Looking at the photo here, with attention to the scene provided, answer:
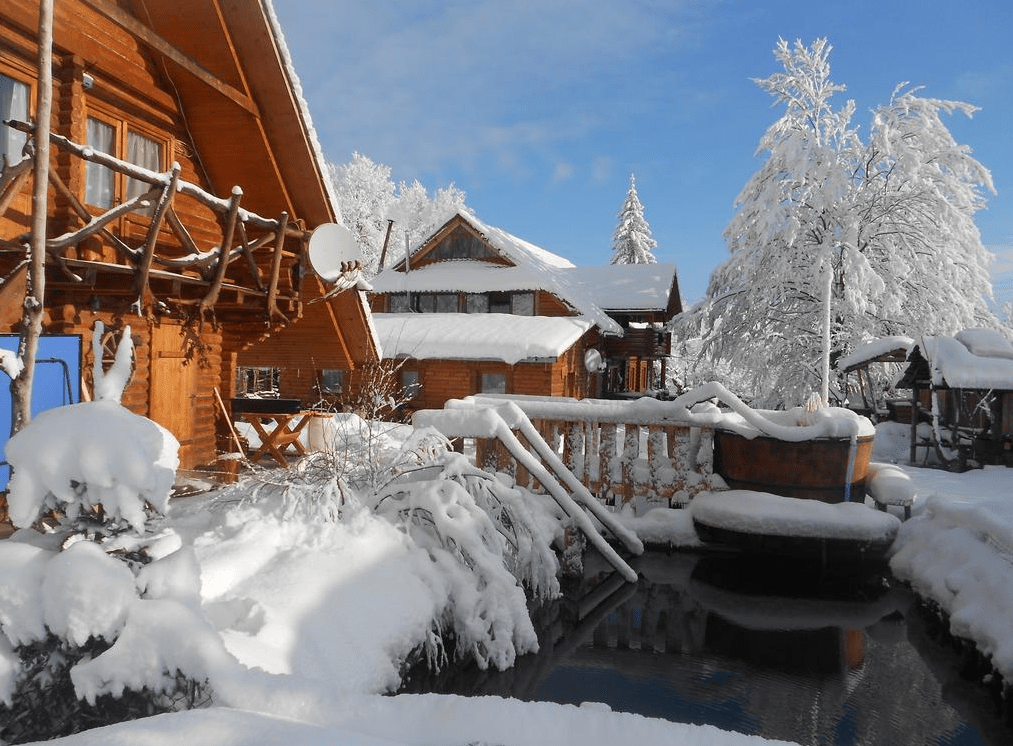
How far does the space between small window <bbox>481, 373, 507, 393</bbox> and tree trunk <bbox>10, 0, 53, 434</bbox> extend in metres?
18.4

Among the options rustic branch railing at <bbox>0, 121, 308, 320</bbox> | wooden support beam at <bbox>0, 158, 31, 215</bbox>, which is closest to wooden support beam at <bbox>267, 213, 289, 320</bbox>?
rustic branch railing at <bbox>0, 121, 308, 320</bbox>

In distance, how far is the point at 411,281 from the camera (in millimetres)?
26203

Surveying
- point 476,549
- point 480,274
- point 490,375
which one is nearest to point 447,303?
point 480,274

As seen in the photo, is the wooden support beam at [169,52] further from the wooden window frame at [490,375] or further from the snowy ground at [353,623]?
the wooden window frame at [490,375]

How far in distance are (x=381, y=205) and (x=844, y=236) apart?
3743 cm

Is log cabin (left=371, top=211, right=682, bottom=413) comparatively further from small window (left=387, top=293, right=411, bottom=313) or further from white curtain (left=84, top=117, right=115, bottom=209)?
white curtain (left=84, top=117, right=115, bottom=209)

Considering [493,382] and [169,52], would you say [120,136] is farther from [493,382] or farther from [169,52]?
[493,382]

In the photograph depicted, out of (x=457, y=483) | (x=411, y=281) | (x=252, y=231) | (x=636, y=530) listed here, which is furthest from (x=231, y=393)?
(x=411, y=281)

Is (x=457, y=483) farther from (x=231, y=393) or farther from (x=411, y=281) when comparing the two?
(x=411, y=281)

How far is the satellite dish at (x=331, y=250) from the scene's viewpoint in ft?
26.0

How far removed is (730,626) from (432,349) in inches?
609

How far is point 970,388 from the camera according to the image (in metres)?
14.2

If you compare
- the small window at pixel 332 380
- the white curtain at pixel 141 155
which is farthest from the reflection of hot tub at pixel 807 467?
the small window at pixel 332 380

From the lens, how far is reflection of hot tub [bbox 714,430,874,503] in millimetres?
8742
